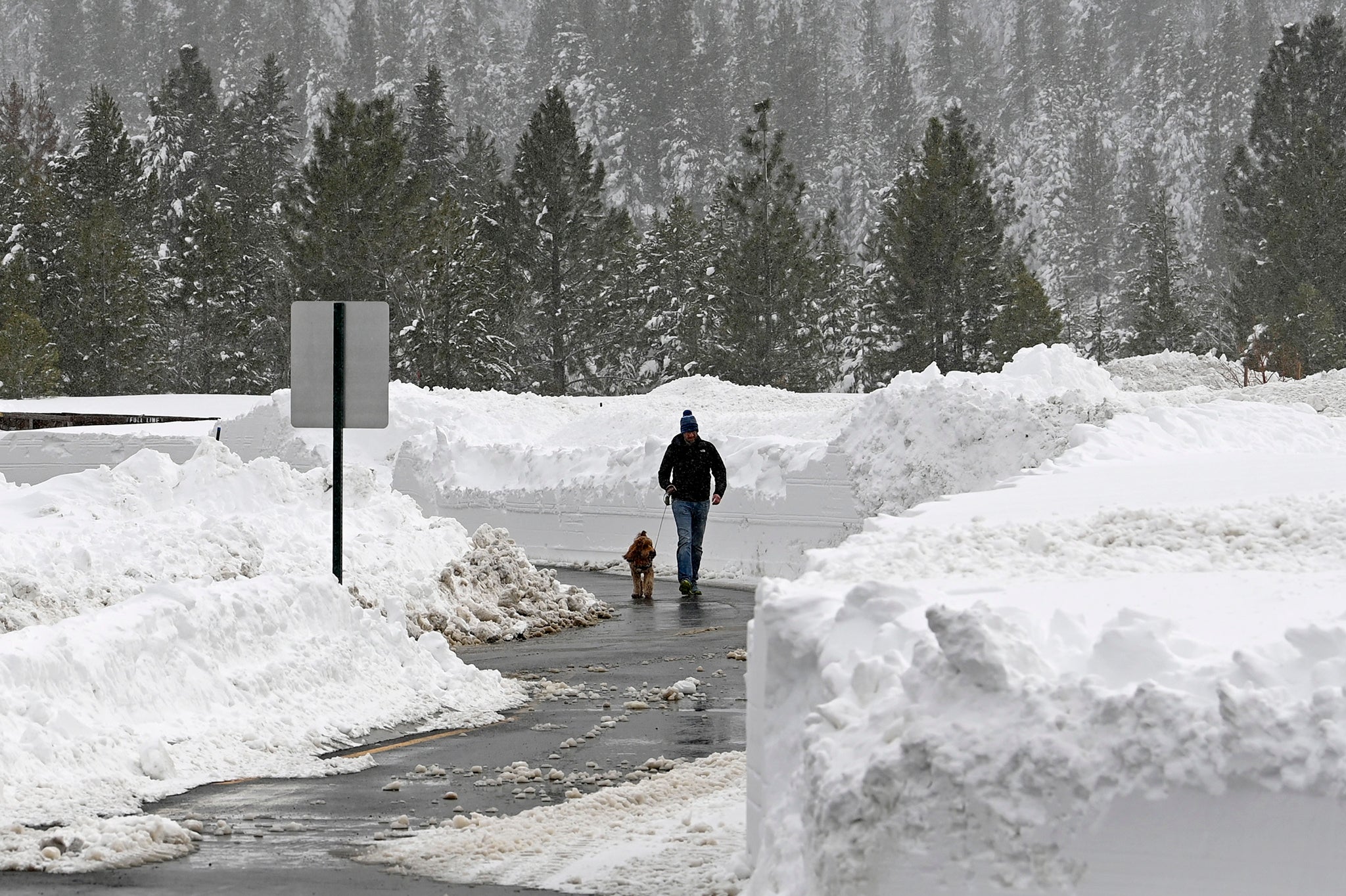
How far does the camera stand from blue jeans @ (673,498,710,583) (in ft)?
55.1

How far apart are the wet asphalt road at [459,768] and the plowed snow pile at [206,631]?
25 centimetres

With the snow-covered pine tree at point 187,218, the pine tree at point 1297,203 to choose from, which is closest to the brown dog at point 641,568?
the pine tree at point 1297,203

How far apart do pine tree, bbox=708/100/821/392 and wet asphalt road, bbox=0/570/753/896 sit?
29993 mm

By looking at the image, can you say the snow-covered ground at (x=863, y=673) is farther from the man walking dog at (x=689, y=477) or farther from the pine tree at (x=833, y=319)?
the pine tree at (x=833, y=319)

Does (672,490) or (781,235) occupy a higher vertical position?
(781,235)

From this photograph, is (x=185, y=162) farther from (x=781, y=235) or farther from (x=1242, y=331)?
(x=1242, y=331)

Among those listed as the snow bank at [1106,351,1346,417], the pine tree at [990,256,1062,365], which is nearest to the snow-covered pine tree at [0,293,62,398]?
the pine tree at [990,256,1062,365]

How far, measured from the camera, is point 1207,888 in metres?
4.23

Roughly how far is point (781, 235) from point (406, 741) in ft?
116

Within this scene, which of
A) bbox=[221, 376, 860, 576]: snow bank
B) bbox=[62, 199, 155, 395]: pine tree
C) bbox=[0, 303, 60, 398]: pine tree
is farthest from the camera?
bbox=[62, 199, 155, 395]: pine tree

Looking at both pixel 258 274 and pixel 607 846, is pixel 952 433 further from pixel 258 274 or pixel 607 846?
pixel 258 274

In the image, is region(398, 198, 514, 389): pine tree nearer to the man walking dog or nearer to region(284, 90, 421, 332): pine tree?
region(284, 90, 421, 332): pine tree

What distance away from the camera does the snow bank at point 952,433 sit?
18734mm

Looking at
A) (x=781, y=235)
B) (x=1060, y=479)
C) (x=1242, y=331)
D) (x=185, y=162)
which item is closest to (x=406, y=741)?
(x=1060, y=479)
